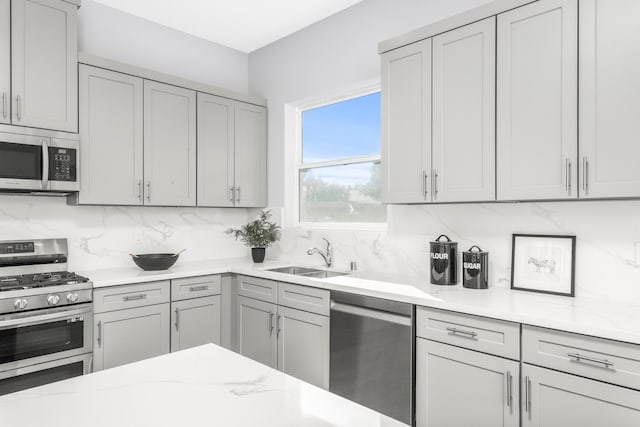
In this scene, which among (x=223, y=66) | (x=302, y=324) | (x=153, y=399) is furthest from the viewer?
(x=223, y=66)

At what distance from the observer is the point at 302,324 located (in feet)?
9.34

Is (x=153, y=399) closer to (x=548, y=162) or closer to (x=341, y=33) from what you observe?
(x=548, y=162)

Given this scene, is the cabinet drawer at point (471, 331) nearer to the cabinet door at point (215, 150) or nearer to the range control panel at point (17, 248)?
the cabinet door at point (215, 150)

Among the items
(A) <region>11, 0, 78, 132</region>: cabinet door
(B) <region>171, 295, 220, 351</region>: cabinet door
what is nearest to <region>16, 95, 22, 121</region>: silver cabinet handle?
(A) <region>11, 0, 78, 132</region>: cabinet door

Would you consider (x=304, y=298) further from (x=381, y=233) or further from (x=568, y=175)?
(x=568, y=175)

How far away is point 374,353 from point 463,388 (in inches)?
21.0

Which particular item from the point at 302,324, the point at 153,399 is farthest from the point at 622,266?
the point at 153,399

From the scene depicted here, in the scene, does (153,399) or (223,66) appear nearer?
(153,399)

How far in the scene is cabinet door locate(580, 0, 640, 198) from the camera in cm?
180

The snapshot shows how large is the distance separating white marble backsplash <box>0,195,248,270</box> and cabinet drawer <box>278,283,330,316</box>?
1297mm

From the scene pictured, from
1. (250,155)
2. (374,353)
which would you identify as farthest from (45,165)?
(374,353)

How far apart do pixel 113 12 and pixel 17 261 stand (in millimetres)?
2098

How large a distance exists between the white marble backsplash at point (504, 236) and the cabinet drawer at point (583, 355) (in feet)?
2.09

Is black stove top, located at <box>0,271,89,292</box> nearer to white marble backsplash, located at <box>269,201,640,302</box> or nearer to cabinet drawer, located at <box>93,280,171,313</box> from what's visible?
cabinet drawer, located at <box>93,280,171,313</box>
